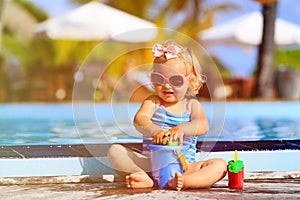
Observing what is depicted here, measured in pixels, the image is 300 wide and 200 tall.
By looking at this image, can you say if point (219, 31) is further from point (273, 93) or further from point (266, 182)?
point (266, 182)

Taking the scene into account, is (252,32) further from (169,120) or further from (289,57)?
(169,120)

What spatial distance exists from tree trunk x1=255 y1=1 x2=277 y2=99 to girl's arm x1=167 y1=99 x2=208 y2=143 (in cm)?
915

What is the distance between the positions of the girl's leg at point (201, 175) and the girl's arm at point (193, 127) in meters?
0.19

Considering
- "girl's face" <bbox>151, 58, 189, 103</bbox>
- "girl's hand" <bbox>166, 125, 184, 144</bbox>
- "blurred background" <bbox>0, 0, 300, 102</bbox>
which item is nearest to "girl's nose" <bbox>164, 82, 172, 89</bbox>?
"girl's face" <bbox>151, 58, 189, 103</bbox>

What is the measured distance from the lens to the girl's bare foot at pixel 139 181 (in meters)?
3.41

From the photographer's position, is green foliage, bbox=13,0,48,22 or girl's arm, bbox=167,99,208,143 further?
green foliage, bbox=13,0,48,22

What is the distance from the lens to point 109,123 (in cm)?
682

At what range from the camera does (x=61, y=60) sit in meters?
17.8

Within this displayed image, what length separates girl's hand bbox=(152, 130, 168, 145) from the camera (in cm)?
336

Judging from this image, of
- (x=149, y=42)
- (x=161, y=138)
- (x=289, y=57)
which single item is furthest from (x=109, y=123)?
(x=289, y=57)

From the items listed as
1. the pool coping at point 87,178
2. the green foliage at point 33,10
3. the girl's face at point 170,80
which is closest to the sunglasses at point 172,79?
the girl's face at point 170,80

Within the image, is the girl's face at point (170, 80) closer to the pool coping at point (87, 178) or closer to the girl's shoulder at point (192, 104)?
the girl's shoulder at point (192, 104)

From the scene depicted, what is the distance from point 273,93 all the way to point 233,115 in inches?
141

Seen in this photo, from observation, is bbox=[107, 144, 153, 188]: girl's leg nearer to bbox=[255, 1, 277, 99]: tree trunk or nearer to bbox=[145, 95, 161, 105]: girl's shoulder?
bbox=[145, 95, 161, 105]: girl's shoulder
